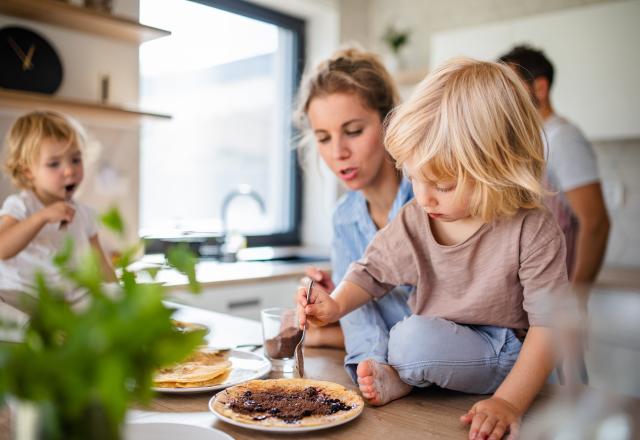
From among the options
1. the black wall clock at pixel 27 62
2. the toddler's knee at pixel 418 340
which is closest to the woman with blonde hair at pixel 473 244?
the toddler's knee at pixel 418 340

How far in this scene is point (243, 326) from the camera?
1646 mm

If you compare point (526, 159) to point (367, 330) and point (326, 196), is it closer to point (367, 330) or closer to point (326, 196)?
point (367, 330)

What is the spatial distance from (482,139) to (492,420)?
0.49 meters

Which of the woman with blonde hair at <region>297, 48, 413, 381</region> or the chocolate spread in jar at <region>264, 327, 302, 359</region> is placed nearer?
the chocolate spread in jar at <region>264, 327, 302, 359</region>

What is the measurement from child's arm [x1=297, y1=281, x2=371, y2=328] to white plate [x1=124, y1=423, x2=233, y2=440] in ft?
1.27

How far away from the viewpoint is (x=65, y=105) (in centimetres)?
246

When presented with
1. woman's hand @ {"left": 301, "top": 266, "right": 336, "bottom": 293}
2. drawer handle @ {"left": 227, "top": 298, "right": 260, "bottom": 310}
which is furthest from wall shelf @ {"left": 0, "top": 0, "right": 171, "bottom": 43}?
woman's hand @ {"left": 301, "top": 266, "right": 336, "bottom": 293}

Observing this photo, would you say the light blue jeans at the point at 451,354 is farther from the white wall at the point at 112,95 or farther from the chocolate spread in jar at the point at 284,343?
the white wall at the point at 112,95

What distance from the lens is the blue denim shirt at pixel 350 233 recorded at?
5.20 feet

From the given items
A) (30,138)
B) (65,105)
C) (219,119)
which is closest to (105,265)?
(30,138)

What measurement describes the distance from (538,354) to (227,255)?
233 cm

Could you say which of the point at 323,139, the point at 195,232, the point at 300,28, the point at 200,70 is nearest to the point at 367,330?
the point at 323,139

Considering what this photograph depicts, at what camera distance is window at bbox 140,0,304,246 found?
11.1 ft

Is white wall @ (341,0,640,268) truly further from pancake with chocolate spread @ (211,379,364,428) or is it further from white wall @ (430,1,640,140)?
pancake with chocolate spread @ (211,379,364,428)
